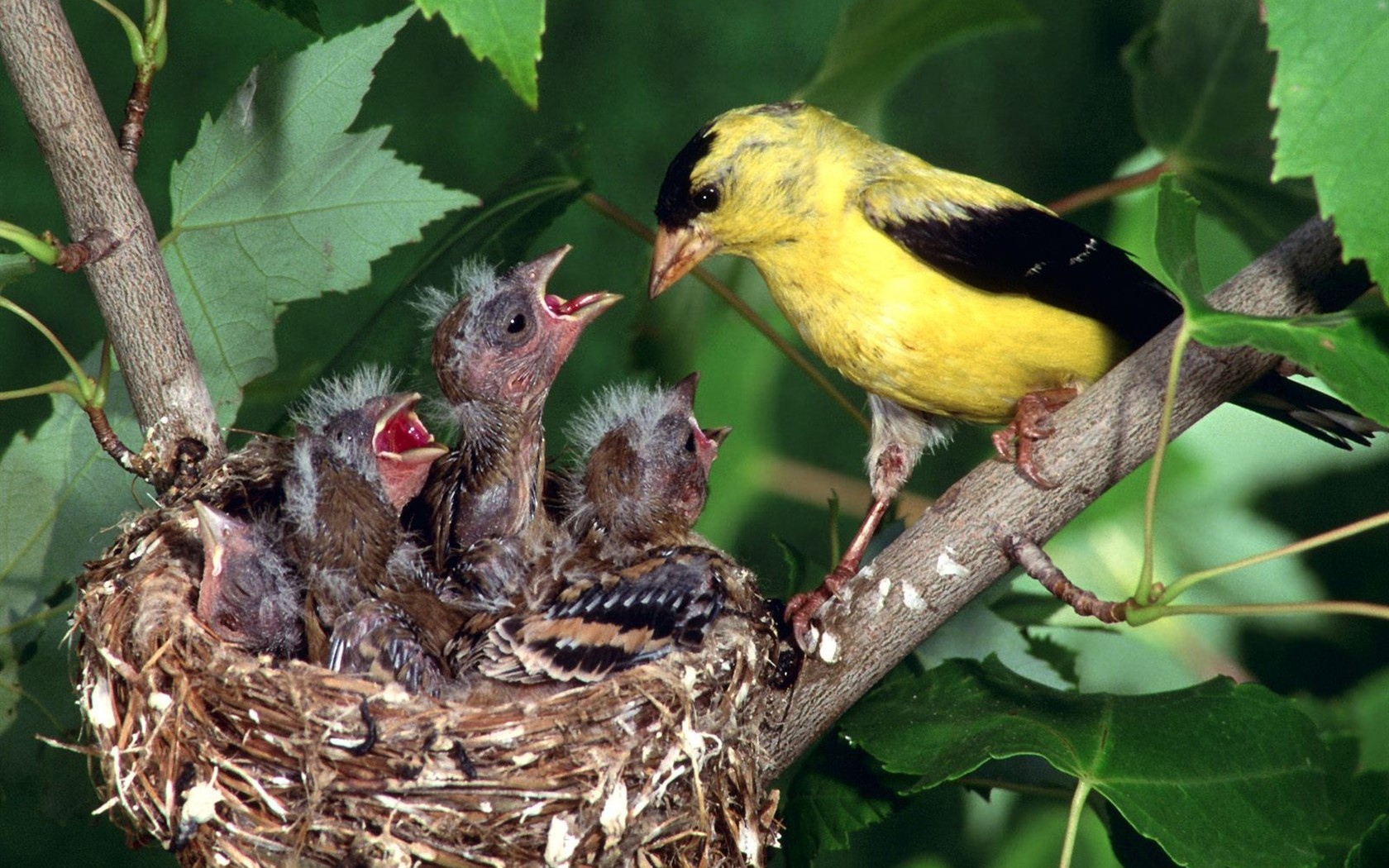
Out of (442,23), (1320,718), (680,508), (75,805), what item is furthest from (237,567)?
(1320,718)

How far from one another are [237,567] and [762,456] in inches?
68.6

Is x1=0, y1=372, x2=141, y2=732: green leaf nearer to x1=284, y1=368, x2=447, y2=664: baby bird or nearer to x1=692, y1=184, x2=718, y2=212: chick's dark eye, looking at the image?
x1=284, y1=368, x2=447, y2=664: baby bird

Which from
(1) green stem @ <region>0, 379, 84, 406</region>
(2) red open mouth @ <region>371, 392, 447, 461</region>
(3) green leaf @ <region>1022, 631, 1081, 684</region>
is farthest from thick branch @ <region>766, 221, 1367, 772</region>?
(1) green stem @ <region>0, 379, 84, 406</region>

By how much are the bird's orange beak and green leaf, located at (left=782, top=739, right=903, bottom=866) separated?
2.38ft

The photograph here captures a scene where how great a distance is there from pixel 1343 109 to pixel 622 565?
1148 mm

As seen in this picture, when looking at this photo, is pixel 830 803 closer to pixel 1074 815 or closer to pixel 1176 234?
pixel 1074 815

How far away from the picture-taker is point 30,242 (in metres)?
1.32

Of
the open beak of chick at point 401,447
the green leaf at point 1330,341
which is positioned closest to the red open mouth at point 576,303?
the open beak of chick at point 401,447

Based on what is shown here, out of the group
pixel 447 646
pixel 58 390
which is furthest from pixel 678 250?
pixel 58 390

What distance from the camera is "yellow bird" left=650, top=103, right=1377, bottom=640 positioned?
1.75m

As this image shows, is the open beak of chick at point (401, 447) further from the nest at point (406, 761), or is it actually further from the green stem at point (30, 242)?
the green stem at point (30, 242)

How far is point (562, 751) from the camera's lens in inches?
55.1

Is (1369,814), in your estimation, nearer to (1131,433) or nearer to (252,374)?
(1131,433)

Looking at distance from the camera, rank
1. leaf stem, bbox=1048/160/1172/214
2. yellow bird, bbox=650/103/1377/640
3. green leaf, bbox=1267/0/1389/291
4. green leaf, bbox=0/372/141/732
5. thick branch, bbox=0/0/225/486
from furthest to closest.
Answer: leaf stem, bbox=1048/160/1172/214 → yellow bird, bbox=650/103/1377/640 → green leaf, bbox=0/372/141/732 → thick branch, bbox=0/0/225/486 → green leaf, bbox=1267/0/1389/291
